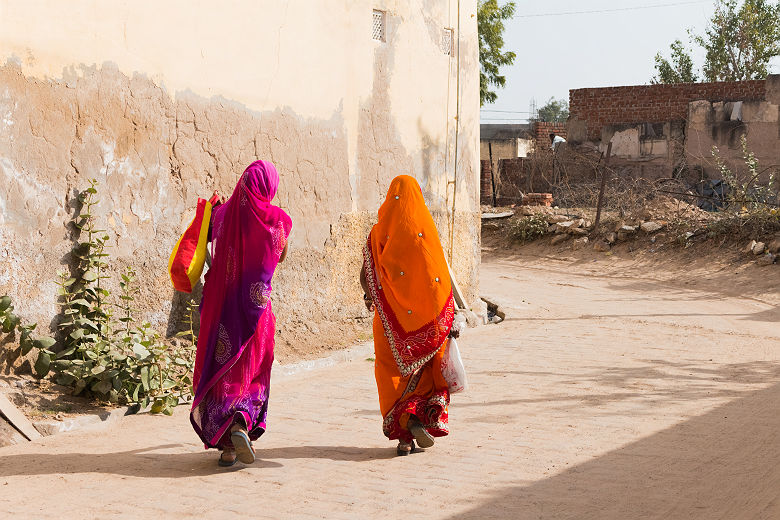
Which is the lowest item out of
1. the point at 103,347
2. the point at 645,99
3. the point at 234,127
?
the point at 103,347

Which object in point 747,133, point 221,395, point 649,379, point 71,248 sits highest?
point 747,133

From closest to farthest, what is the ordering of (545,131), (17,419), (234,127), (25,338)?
(17,419) → (25,338) → (234,127) → (545,131)

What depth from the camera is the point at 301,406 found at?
611 centimetres

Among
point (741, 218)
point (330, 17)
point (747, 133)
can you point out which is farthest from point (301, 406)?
point (747, 133)

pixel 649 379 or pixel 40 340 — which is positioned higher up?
pixel 40 340

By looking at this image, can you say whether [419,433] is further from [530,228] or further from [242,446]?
[530,228]

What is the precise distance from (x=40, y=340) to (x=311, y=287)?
2.92m

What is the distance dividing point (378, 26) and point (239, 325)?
5.08 m

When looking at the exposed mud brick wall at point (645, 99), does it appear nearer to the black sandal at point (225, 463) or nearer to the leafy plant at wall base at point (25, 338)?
the leafy plant at wall base at point (25, 338)

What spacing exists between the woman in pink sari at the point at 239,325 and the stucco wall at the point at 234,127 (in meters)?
1.84

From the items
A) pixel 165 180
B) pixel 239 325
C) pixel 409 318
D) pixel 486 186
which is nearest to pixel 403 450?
pixel 409 318

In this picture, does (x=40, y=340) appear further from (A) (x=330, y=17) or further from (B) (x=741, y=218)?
(B) (x=741, y=218)

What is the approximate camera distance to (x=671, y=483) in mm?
4219

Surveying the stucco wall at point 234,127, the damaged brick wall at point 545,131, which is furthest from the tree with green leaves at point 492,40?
the stucco wall at point 234,127
